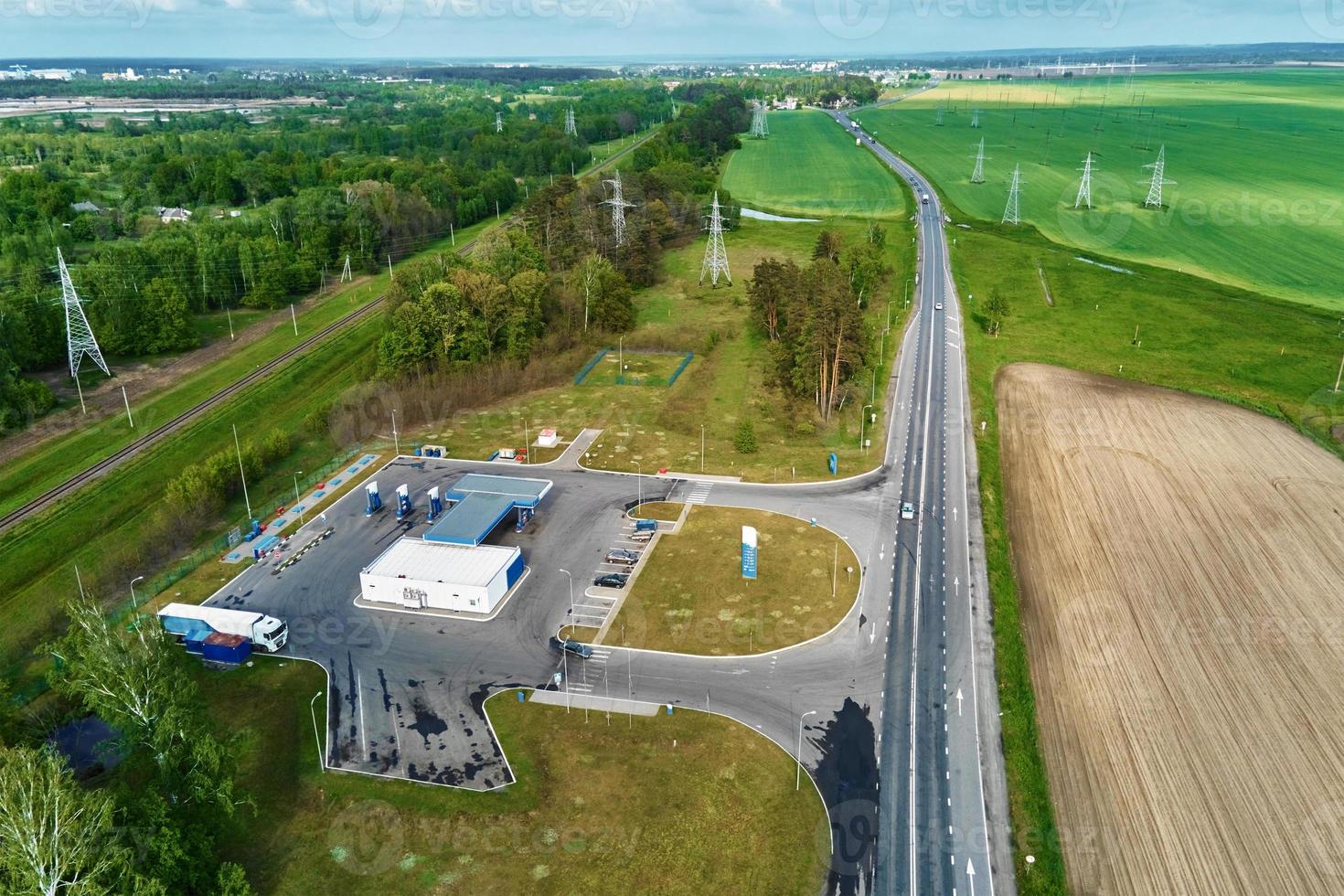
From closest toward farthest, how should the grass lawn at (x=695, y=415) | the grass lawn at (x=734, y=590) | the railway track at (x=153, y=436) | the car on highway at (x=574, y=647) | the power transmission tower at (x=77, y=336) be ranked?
the car on highway at (x=574, y=647) < the grass lawn at (x=734, y=590) < the railway track at (x=153, y=436) < the grass lawn at (x=695, y=415) < the power transmission tower at (x=77, y=336)

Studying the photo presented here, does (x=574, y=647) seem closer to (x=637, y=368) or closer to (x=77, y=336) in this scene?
(x=637, y=368)

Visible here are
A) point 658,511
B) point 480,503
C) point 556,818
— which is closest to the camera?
point 556,818

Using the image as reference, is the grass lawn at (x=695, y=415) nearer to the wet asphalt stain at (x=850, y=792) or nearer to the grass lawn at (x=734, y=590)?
the grass lawn at (x=734, y=590)

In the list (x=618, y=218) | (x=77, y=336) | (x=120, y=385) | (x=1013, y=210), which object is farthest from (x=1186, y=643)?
(x=1013, y=210)

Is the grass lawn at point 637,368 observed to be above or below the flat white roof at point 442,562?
above

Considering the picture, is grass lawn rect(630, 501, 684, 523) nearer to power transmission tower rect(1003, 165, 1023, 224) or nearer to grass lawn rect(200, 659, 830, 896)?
grass lawn rect(200, 659, 830, 896)

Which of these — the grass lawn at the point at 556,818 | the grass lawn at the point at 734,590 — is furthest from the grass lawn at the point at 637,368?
the grass lawn at the point at 556,818

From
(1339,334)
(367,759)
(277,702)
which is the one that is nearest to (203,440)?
(277,702)
